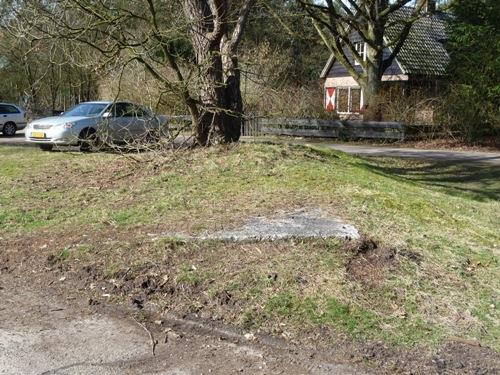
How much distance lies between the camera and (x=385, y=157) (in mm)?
18531

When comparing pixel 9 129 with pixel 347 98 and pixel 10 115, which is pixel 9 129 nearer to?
pixel 10 115

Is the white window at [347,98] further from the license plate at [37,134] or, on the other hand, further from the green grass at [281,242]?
the green grass at [281,242]

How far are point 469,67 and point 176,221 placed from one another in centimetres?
2091

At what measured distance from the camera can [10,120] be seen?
2653cm

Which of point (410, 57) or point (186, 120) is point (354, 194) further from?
point (410, 57)

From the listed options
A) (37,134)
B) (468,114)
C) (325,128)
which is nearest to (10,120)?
A: (37,134)

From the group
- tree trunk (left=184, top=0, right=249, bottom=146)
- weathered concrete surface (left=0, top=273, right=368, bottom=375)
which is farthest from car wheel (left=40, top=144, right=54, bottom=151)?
weathered concrete surface (left=0, top=273, right=368, bottom=375)

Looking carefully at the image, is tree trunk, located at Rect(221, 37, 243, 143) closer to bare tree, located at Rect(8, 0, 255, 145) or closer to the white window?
bare tree, located at Rect(8, 0, 255, 145)

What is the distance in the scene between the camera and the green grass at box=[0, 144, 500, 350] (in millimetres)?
4570

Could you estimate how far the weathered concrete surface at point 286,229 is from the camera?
5.73 m

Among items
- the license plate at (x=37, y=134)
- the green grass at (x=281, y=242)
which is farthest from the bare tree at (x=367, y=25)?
the green grass at (x=281, y=242)

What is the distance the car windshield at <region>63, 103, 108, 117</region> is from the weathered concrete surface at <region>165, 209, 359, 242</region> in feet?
40.0

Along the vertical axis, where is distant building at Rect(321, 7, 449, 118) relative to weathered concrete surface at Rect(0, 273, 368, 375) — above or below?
above

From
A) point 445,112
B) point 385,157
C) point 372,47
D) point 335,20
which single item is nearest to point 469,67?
point 445,112
